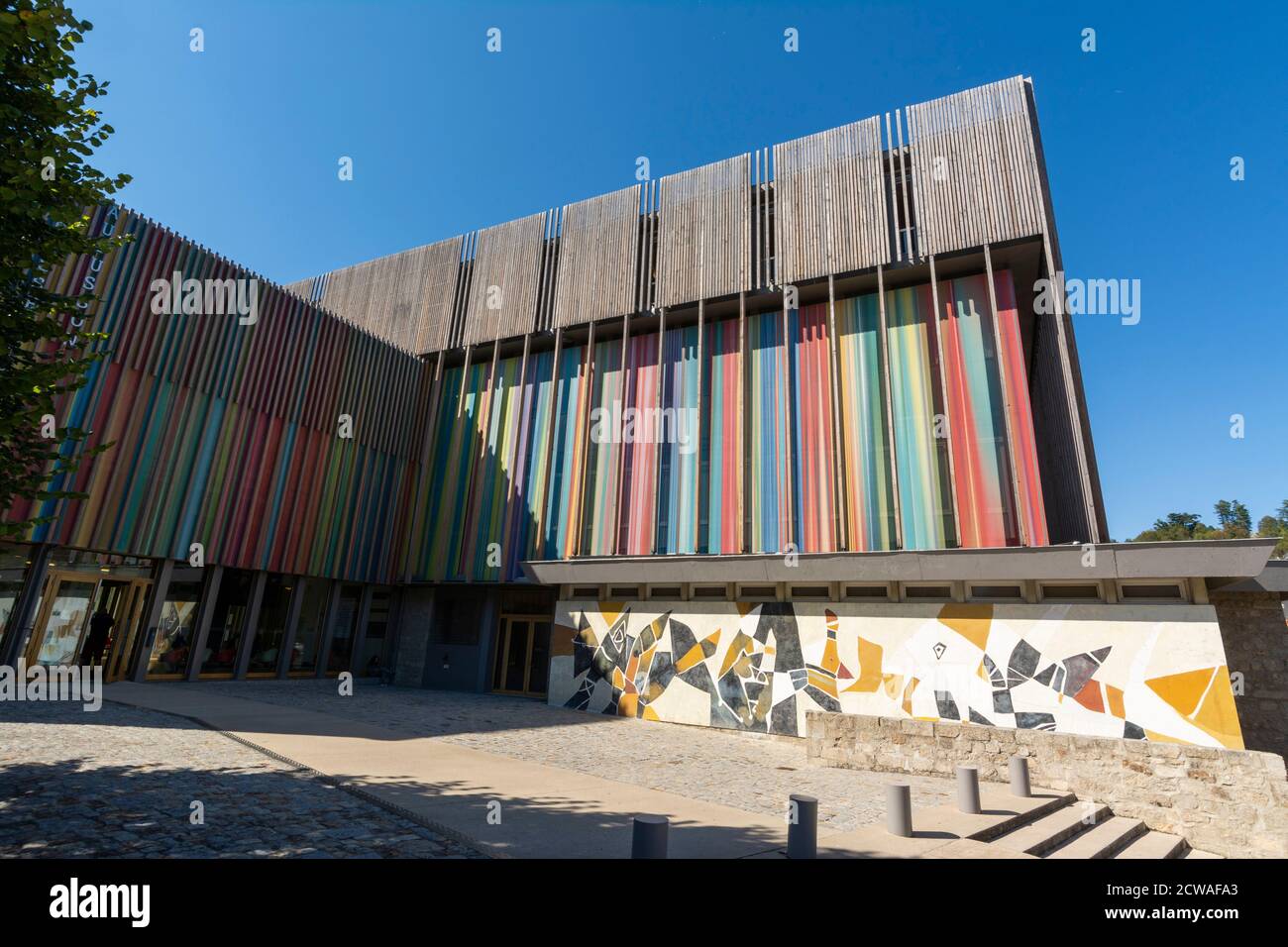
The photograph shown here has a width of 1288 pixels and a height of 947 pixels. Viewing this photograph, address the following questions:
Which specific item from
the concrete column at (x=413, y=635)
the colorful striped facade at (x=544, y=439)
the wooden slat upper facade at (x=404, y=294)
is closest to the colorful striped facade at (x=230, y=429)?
the colorful striped facade at (x=544, y=439)

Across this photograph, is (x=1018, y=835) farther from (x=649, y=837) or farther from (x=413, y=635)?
(x=413, y=635)

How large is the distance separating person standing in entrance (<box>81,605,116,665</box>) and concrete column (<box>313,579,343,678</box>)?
7.20 meters

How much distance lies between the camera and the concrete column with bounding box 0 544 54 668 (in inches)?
612

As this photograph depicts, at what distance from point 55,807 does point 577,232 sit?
2423 cm

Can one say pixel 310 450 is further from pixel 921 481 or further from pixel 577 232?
pixel 921 481

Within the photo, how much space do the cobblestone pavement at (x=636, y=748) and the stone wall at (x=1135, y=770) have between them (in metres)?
0.58

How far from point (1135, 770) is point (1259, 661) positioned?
24.2 feet

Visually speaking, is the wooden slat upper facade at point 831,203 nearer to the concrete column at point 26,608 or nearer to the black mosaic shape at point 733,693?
the black mosaic shape at point 733,693

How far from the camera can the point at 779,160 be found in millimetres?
22734

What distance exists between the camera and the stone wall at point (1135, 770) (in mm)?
8688

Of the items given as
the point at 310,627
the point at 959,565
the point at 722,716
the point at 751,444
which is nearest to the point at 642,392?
the point at 751,444

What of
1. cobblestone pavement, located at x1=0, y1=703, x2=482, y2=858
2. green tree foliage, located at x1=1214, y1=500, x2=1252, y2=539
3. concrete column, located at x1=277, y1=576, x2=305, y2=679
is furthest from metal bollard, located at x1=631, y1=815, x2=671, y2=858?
green tree foliage, located at x1=1214, y1=500, x2=1252, y2=539

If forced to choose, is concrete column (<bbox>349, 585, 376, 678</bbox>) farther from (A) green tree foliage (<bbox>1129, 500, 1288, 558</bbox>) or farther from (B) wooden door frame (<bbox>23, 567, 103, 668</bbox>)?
(A) green tree foliage (<bbox>1129, 500, 1288, 558</bbox>)
